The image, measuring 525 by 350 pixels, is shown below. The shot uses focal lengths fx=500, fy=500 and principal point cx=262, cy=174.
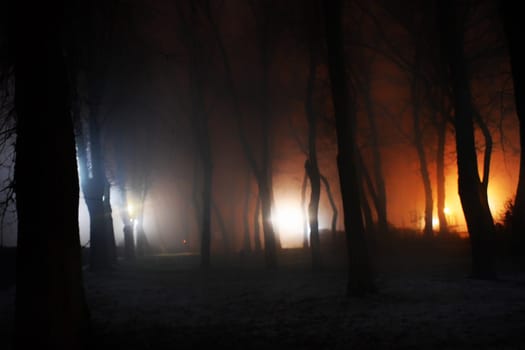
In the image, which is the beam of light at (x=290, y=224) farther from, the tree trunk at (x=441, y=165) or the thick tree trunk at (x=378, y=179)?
the tree trunk at (x=441, y=165)

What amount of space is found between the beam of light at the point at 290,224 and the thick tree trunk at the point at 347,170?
4045 cm

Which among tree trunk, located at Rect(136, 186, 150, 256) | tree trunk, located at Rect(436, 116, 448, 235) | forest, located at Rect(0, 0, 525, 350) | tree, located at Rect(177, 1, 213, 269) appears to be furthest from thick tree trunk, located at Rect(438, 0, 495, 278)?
tree trunk, located at Rect(136, 186, 150, 256)

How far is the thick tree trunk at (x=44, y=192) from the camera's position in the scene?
5.70 meters

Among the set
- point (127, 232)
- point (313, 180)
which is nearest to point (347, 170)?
point (313, 180)

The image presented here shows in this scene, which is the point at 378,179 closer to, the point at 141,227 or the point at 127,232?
the point at 127,232

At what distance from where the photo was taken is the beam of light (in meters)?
54.0

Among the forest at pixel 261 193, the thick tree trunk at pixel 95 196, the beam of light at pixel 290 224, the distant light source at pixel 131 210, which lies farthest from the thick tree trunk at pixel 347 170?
the beam of light at pixel 290 224

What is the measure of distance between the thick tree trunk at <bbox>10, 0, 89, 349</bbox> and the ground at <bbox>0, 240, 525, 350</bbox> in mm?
1197

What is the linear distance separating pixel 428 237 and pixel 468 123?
14916 mm

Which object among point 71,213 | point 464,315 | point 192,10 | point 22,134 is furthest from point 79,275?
Result: point 192,10

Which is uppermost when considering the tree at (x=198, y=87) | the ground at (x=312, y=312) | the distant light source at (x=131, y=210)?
the tree at (x=198, y=87)

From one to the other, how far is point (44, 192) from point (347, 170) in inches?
312

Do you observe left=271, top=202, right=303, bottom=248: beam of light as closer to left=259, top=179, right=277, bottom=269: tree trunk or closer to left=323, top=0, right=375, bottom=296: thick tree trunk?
left=259, top=179, right=277, bottom=269: tree trunk

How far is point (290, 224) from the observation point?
5697cm
